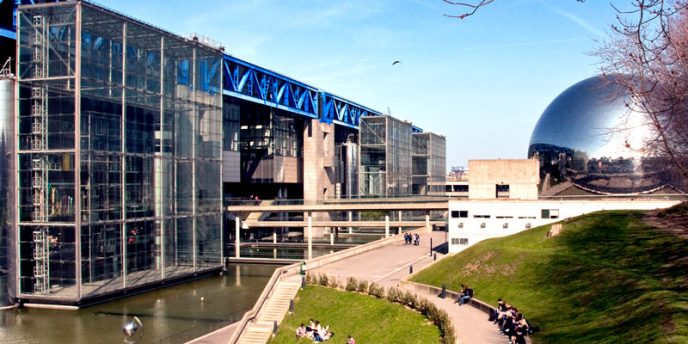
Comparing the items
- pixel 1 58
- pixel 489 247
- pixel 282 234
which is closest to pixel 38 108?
pixel 1 58

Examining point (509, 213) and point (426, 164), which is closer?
point (509, 213)

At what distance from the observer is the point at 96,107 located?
49219mm

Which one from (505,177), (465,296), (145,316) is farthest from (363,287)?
(505,177)

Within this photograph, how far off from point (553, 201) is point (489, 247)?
13122 mm

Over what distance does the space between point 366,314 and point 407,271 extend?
13.1 metres

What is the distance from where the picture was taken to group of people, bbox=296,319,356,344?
3266 cm

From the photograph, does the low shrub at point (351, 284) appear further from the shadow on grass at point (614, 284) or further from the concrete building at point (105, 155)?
the concrete building at point (105, 155)

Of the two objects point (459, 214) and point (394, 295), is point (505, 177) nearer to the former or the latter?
point (459, 214)

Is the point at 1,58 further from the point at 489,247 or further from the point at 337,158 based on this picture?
the point at 337,158

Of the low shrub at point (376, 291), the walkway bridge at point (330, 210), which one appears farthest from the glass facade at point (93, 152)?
the low shrub at point (376, 291)

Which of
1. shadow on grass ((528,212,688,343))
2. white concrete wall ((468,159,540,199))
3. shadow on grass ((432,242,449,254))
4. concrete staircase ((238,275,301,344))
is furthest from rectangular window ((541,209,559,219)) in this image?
concrete staircase ((238,275,301,344))

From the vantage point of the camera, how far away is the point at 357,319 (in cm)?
3528

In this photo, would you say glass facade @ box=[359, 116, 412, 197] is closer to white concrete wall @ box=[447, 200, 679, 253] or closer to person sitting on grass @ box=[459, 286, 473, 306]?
white concrete wall @ box=[447, 200, 679, 253]

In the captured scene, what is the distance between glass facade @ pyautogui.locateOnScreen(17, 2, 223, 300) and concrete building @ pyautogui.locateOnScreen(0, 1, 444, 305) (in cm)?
9
